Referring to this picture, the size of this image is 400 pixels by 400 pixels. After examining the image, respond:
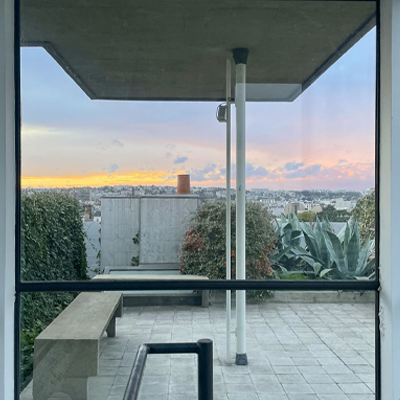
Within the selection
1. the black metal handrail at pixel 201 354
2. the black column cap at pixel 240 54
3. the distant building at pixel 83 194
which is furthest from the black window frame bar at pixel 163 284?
the black metal handrail at pixel 201 354

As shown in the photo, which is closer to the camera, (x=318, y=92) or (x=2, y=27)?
(x=2, y=27)

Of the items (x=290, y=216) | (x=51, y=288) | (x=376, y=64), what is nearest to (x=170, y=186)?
(x=290, y=216)

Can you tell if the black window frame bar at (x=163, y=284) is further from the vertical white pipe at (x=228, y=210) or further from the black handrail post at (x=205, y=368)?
the black handrail post at (x=205, y=368)

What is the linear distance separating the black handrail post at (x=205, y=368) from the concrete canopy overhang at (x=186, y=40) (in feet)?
4.47

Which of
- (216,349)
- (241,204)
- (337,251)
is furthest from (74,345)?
(337,251)

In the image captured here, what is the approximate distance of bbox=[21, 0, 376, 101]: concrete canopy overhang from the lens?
1985 mm

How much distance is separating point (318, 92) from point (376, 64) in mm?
311

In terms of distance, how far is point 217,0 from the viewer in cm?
197

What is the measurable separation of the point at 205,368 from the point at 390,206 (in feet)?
4.17

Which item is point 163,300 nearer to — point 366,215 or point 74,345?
point 74,345

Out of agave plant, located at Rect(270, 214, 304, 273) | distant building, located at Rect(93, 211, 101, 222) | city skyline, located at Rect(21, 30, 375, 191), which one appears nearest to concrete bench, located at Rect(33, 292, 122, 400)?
distant building, located at Rect(93, 211, 101, 222)

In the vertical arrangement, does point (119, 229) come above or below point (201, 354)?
above

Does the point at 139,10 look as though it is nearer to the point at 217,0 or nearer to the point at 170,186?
the point at 217,0

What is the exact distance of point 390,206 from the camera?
1.88 metres
